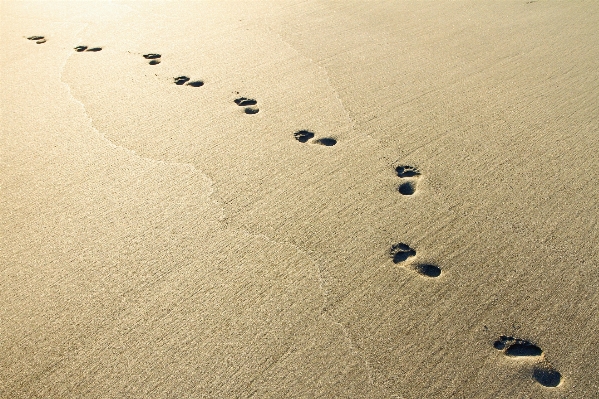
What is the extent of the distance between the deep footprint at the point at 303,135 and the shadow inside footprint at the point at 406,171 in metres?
0.46

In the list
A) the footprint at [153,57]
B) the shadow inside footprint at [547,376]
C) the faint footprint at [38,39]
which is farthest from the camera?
the faint footprint at [38,39]

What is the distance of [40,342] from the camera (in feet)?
5.13

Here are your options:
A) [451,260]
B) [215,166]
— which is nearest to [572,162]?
[451,260]

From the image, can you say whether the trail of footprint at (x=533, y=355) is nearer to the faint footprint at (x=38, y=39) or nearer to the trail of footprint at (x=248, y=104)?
the trail of footprint at (x=248, y=104)

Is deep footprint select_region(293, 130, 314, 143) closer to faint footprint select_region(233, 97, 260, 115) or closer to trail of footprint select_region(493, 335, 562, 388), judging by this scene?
faint footprint select_region(233, 97, 260, 115)

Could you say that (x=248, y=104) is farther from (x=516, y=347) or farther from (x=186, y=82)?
(x=516, y=347)

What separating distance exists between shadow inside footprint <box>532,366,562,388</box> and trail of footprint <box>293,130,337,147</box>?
1268mm

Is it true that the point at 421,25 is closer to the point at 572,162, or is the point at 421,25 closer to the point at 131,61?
the point at 572,162

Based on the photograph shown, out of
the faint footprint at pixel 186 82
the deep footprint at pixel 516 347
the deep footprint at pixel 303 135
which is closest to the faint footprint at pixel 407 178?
the deep footprint at pixel 303 135

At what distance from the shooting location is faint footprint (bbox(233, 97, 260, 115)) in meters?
2.60

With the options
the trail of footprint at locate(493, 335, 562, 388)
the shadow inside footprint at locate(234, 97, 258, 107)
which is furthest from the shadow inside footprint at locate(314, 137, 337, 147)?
the trail of footprint at locate(493, 335, 562, 388)

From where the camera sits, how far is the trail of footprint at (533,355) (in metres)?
1.45

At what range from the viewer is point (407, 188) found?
6.89ft

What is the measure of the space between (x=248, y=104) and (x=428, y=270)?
4.44ft
